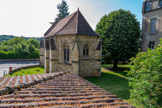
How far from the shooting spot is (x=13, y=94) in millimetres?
4613

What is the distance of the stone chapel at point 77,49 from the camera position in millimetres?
18750

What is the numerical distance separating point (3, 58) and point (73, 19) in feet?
113

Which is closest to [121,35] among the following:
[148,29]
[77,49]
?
[148,29]

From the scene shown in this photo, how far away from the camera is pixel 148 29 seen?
24.9 meters

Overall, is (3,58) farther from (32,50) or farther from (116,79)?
(116,79)

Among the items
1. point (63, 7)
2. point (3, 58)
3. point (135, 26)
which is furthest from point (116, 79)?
point (3, 58)

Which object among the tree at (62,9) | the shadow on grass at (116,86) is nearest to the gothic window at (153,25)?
the shadow on grass at (116,86)

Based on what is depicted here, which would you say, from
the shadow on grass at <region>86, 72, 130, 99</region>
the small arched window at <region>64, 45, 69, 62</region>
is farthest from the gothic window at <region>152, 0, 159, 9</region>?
the small arched window at <region>64, 45, 69, 62</region>

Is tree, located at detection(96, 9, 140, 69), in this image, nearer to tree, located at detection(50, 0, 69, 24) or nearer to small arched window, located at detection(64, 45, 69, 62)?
small arched window, located at detection(64, 45, 69, 62)

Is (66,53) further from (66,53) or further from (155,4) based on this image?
(155,4)

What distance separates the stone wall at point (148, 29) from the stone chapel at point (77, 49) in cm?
1165

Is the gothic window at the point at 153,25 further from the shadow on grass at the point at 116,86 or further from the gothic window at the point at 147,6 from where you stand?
the shadow on grass at the point at 116,86

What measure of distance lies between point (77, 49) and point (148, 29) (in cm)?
1679

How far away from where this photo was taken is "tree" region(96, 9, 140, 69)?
75.8 feet
